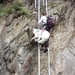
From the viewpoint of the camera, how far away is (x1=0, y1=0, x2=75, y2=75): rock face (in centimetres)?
1112

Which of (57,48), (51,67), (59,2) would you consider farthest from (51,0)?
(51,67)

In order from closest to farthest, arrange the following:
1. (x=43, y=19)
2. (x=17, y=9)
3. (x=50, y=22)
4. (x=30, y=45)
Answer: (x=50, y=22)
(x=43, y=19)
(x=30, y=45)
(x=17, y=9)

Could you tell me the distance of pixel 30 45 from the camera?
11.4 m

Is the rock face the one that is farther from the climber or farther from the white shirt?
the white shirt

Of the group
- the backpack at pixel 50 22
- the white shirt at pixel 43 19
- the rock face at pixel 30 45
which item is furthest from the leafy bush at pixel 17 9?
the backpack at pixel 50 22

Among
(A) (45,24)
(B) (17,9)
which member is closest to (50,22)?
(A) (45,24)

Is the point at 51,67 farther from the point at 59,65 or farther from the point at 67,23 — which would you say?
the point at 67,23

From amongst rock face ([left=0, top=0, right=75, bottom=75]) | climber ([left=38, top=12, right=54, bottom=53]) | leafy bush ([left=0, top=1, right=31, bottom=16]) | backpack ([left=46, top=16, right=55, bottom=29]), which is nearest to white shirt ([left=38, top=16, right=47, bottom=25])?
climber ([left=38, top=12, right=54, bottom=53])

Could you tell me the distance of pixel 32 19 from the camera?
38.7 feet

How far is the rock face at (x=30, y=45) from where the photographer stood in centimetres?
1112

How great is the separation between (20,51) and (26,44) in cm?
35

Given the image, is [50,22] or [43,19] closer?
[50,22]

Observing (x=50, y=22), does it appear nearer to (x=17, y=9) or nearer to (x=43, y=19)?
(x=43, y=19)

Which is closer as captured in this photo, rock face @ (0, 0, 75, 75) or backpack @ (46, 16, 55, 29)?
backpack @ (46, 16, 55, 29)
